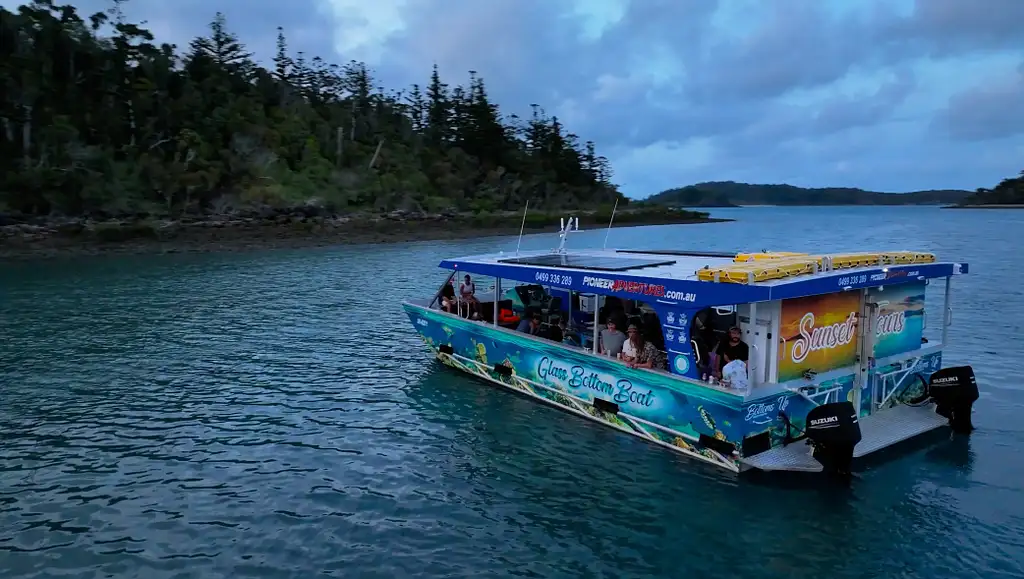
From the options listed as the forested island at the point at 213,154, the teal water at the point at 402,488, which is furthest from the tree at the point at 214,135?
the teal water at the point at 402,488

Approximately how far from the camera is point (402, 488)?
10.1m

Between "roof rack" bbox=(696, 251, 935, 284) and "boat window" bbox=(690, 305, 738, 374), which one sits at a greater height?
"roof rack" bbox=(696, 251, 935, 284)

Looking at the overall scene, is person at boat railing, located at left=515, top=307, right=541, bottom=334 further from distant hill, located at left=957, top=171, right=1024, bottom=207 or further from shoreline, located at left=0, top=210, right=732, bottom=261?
distant hill, located at left=957, top=171, right=1024, bottom=207

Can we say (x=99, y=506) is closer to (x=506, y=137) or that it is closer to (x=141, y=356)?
(x=141, y=356)

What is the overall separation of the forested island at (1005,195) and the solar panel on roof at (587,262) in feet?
644

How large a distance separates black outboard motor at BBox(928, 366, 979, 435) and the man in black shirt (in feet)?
12.4

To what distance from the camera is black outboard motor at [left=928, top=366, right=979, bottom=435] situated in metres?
11.3

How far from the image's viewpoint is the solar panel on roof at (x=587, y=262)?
40.7 feet

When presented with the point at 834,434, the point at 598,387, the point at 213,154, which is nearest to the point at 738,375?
the point at 834,434

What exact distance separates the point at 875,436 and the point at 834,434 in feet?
5.81

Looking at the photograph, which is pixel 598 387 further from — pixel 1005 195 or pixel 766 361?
pixel 1005 195

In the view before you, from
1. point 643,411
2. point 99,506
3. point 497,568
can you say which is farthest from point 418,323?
point 497,568

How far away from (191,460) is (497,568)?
235 inches

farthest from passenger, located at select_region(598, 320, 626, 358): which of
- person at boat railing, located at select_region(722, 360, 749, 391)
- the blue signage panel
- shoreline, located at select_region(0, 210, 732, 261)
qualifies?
shoreline, located at select_region(0, 210, 732, 261)
